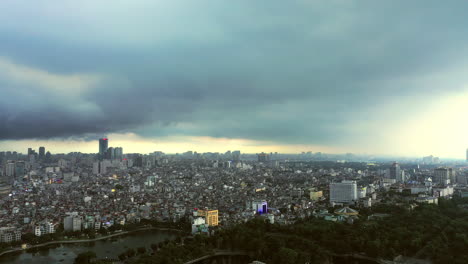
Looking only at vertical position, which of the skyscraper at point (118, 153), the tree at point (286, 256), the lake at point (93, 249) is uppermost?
the skyscraper at point (118, 153)

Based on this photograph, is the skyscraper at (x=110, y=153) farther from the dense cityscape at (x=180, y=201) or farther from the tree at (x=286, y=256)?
the tree at (x=286, y=256)

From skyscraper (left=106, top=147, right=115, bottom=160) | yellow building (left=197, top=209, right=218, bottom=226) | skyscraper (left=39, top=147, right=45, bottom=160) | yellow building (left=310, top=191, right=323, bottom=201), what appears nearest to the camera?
yellow building (left=197, top=209, right=218, bottom=226)

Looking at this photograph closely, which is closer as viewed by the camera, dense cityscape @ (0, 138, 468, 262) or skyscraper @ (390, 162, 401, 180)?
dense cityscape @ (0, 138, 468, 262)

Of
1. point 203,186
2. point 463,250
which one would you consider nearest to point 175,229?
point 463,250

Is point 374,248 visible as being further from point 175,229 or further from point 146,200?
point 146,200

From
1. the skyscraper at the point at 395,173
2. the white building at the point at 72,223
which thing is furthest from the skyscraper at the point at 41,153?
the skyscraper at the point at 395,173

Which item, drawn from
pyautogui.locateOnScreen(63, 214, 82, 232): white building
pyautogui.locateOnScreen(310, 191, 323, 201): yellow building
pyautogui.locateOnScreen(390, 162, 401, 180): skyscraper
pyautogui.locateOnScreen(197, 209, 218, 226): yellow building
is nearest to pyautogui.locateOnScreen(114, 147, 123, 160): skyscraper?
pyautogui.locateOnScreen(310, 191, 323, 201): yellow building

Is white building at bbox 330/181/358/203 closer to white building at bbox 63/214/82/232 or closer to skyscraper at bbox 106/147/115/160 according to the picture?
white building at bbox 63/214/82/232

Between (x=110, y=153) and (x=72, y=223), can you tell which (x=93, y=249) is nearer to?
(x=72, y=223)
